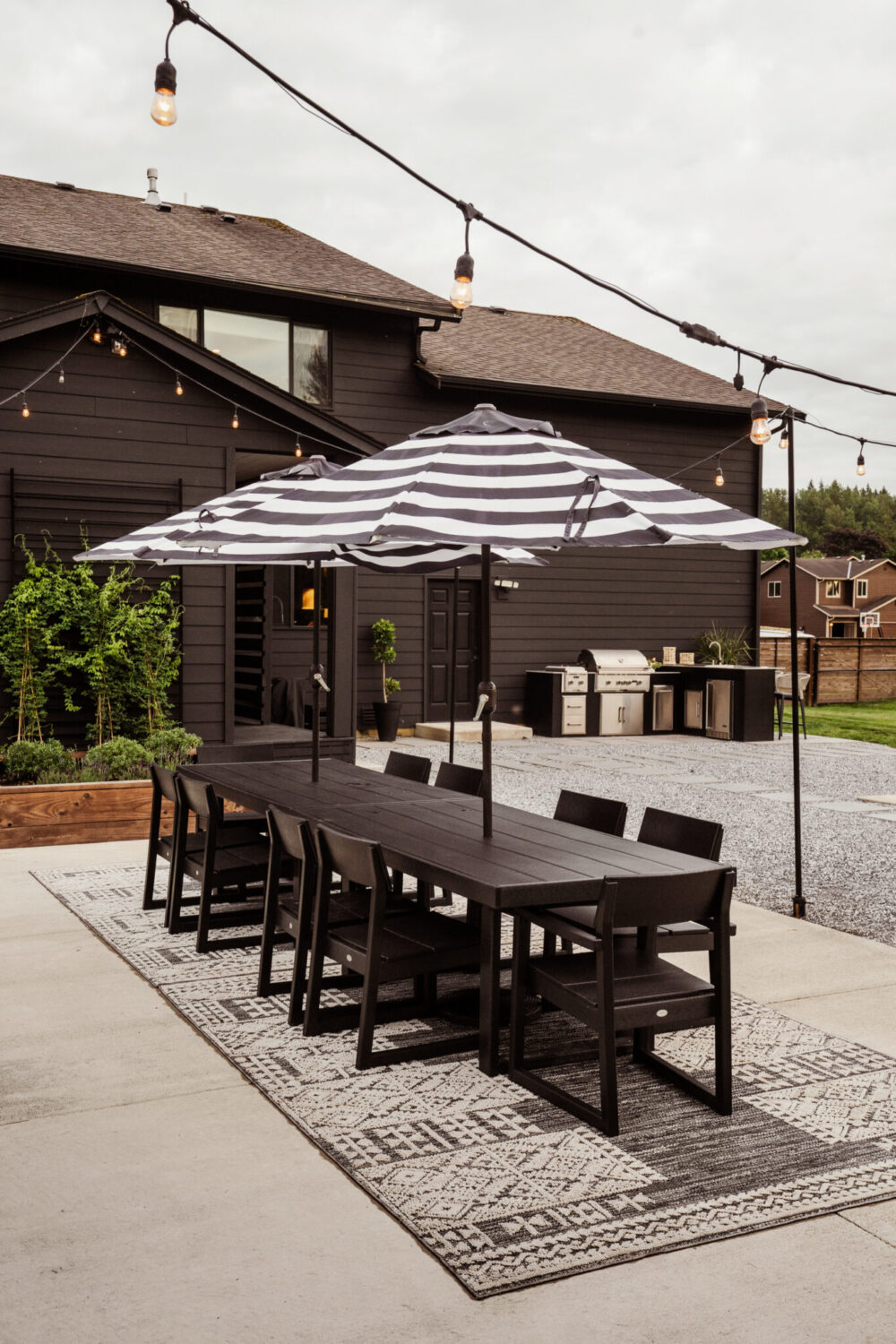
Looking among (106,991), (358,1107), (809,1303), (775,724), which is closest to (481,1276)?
(809,1303)

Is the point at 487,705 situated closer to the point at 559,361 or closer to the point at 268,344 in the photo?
the point at 268,344

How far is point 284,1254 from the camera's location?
8.96ft

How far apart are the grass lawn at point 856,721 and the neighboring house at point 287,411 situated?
2146 mm

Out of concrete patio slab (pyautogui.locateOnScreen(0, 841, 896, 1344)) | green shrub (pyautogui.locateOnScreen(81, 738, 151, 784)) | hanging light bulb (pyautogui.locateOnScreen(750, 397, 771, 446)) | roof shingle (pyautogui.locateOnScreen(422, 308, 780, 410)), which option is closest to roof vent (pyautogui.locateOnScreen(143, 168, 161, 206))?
roof shingle (pyautogui.locateOnScreen(422, 308, 780, 410))

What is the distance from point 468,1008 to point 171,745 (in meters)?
5.27

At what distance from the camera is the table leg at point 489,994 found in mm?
3795

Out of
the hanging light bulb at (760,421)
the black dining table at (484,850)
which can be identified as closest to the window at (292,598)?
the hanging light bulb at (760,421)

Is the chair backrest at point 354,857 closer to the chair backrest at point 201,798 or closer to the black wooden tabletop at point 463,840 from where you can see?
the black wooden tabletop at point 463,840

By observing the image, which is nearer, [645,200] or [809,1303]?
[809,1303]

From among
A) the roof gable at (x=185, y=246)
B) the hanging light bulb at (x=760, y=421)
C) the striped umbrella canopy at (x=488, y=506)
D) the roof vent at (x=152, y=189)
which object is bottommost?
the striped umbrella canopy at (x=488, y=506)

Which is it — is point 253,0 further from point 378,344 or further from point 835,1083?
point 378,344

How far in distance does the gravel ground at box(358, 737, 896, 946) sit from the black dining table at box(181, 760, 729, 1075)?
7.10ft

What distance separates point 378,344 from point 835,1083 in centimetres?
1342

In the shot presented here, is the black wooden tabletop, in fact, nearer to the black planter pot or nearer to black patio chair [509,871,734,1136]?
black patio chair [509,871,734,1136]
